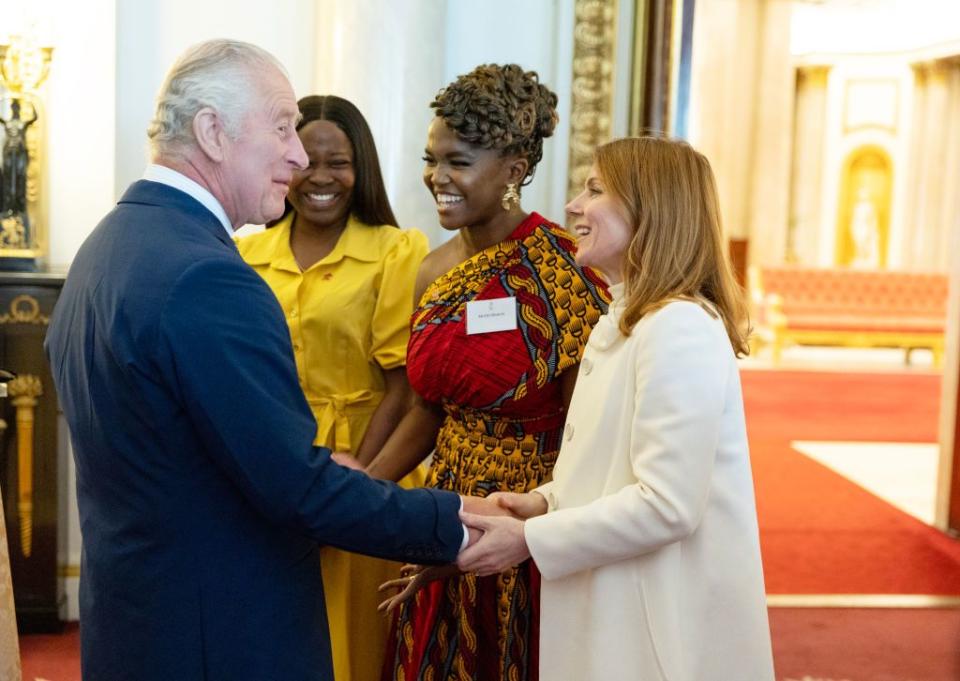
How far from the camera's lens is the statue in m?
3.93

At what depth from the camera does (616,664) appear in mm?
1906

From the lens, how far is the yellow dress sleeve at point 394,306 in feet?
9.32

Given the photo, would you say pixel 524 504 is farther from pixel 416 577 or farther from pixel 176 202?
pixel 176 202

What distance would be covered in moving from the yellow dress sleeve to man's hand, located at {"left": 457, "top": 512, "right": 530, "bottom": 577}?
87cm

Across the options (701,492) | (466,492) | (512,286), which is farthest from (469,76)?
(701,492)

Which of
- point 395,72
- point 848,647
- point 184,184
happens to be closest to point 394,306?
point 184,184

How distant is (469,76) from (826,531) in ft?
14.1

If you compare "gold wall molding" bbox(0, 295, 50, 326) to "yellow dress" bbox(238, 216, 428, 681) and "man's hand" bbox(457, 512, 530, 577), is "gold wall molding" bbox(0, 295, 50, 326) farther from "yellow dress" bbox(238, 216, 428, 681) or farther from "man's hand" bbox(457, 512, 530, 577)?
"man's hand" bbox(457, 512, 530, 577)

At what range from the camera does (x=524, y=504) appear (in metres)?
2.20

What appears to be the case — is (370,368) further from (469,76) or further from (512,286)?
(469,76)

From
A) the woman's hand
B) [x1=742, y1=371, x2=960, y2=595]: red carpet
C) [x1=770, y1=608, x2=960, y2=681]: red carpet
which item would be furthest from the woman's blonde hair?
[x1=742, y1=371, x2=960, y2=595]: red carpet

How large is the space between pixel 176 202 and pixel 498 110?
959 mm

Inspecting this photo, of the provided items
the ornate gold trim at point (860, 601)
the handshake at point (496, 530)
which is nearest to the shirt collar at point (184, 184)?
the handshake at point (496, 530)

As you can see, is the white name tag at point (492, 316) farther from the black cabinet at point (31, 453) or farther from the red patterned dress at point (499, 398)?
the black cabinet at point (31, 453)
